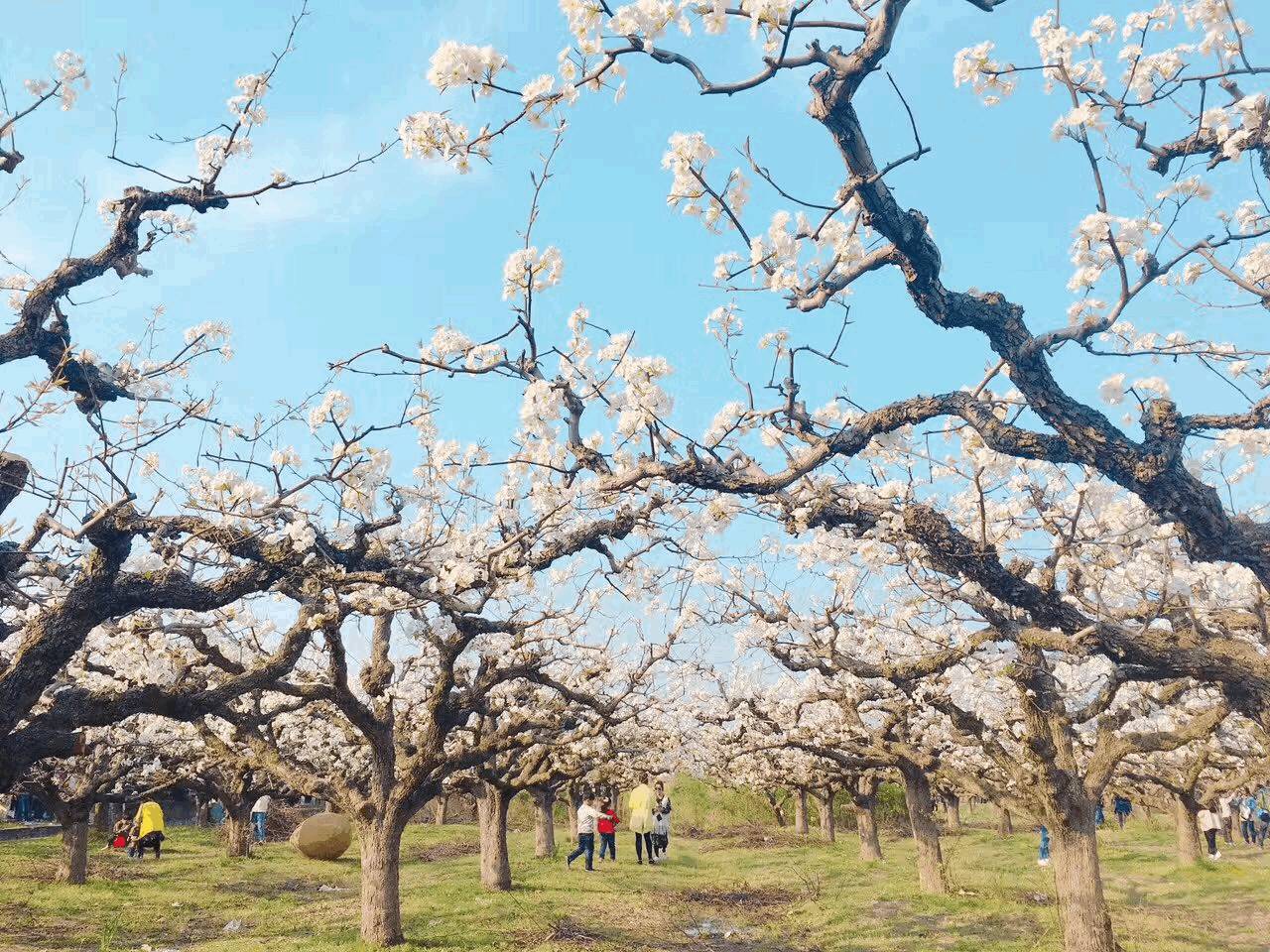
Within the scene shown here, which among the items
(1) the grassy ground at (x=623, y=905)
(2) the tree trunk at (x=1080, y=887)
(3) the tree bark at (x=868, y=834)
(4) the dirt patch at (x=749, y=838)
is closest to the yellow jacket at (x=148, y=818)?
(1) the grassy ground at (x=623, y=905)

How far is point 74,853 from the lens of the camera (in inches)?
790

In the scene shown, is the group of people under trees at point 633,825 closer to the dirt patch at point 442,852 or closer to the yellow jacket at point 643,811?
the yellow jacket at point 643,811

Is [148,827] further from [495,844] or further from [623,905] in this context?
[623,905]

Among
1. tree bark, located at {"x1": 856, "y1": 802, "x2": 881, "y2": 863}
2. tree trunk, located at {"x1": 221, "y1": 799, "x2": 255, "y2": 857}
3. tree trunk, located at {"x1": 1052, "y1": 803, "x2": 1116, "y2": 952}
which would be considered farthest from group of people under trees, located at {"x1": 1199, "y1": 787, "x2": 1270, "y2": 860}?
tree trunk, located at {"x1": 221, "y1": 799, "x2": 255, "y2": 857}

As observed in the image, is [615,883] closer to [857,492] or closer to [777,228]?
[857,492]

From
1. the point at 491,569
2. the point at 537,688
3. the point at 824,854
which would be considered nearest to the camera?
the point at 491,569

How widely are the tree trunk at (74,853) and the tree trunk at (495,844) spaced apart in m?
8.49

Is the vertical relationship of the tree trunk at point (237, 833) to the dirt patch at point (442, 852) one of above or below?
above

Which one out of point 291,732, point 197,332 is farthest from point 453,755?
point 291,732

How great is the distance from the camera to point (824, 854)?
103ft

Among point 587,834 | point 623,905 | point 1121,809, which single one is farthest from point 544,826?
point 1121,809

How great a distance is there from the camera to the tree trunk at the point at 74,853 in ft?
65.4

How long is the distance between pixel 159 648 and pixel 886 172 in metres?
10.8

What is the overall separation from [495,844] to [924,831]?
931cm
